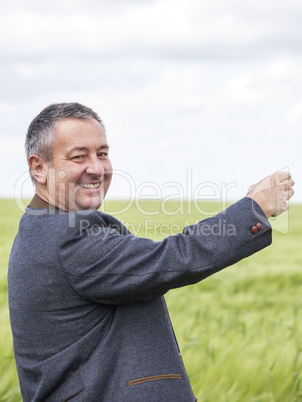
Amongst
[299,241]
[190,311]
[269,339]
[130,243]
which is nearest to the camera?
[130,243]

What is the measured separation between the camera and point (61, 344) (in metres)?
1.69

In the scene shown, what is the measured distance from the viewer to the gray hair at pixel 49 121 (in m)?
1.77

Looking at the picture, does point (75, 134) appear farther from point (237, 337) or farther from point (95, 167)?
point (237, 337)

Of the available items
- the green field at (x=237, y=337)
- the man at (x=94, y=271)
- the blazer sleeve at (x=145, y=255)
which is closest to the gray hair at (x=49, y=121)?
the man at (x=94, y=271)

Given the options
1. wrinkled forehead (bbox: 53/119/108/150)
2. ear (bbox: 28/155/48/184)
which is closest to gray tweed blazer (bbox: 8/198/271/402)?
ear (bbox: 28/155/48/184)

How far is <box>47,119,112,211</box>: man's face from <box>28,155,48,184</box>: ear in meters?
0.03

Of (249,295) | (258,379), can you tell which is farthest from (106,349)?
(249,295)

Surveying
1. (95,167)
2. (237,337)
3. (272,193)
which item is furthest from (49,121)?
(237,337)

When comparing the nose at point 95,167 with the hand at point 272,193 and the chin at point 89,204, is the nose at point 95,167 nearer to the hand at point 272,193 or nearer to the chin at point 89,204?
the chin at point 89,204

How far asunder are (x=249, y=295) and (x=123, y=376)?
430 centimetres

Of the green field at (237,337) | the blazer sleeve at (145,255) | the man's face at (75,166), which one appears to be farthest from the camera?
the green field at (237,337)

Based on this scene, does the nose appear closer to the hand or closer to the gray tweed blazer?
the gray tweed blazer

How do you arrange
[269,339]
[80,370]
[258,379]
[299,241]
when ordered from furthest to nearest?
[299,241], [269,339], [258,379], [80,370]

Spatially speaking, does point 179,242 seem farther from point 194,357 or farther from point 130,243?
point 194,357
